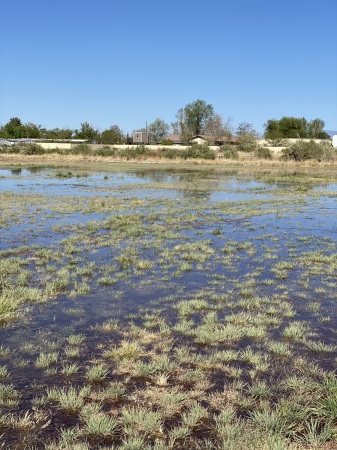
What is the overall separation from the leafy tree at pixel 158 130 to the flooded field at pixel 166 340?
123 meters

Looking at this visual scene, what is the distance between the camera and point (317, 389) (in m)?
4.99

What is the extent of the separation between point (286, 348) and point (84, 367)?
2.90 metres

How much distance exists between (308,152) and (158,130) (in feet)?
250

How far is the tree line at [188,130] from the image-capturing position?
119875mm

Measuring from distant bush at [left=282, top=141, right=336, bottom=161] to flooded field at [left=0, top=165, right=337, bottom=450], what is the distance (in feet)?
177

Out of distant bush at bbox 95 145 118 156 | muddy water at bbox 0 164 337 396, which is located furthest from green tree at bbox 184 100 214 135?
muddy water at bbox 0 164 337 396

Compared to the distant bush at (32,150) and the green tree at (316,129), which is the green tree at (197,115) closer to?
the green tree at (316,129)

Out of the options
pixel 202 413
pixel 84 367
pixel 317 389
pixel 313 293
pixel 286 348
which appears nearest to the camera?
pixel 202 413

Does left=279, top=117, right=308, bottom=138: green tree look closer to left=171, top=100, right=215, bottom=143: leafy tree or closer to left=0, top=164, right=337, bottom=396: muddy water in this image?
left=171, top=100, right=215, bottom=143: leafy tree

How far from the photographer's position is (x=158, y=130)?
13525cm

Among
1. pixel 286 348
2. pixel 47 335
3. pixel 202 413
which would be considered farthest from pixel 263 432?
pixel 47 335

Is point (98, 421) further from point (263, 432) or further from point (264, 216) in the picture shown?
point (264, 216)

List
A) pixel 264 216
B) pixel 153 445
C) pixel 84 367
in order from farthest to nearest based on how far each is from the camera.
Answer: pixel 264 216
pixel 84 367
pixel 153 445

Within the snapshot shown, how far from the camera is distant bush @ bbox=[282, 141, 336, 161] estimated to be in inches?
2552
